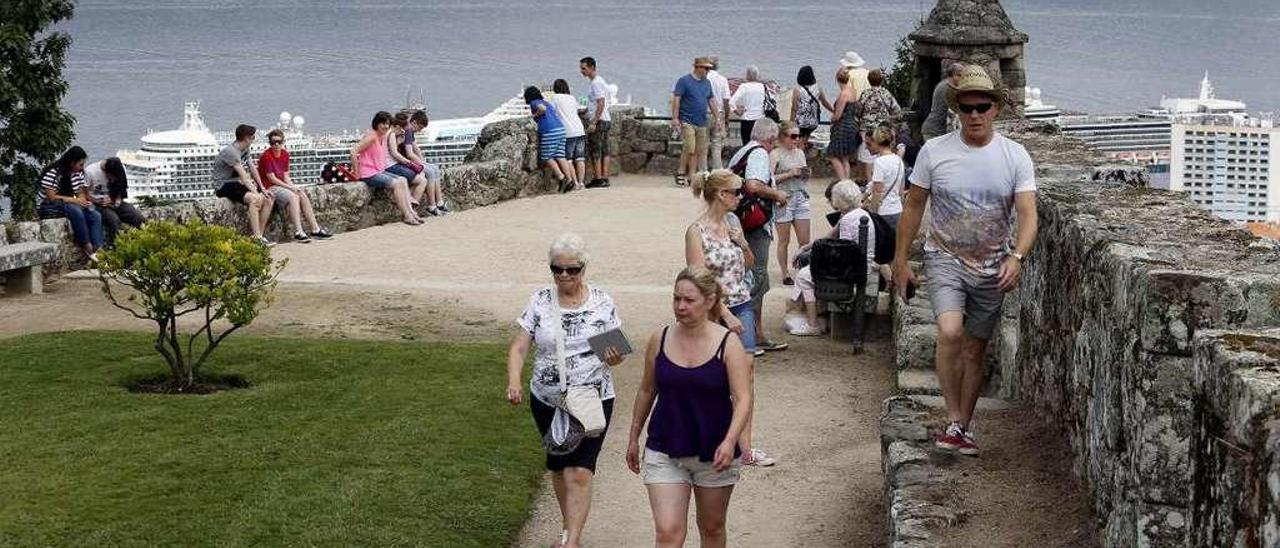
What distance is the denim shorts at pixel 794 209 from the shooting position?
51.0 ft

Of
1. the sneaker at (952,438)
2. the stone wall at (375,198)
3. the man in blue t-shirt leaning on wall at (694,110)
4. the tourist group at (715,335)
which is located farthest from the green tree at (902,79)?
the sneaker at (952,438)

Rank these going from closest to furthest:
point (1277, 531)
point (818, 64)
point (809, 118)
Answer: point (1277, 531) → point (809, 118) → point (818, 64)

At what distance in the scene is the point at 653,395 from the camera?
7535mm

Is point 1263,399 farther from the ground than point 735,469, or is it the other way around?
point 1263,399

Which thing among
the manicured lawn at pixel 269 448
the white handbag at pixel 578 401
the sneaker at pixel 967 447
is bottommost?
the manicured lawn at pixel 269 448

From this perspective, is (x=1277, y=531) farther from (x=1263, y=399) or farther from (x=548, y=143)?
(x=548, y=143)

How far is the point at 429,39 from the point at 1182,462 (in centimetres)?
13429

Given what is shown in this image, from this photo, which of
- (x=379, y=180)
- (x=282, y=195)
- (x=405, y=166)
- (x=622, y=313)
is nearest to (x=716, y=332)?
(x=622, y=313)

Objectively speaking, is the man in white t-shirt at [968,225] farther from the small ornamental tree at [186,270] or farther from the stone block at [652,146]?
the stone block at [652,146]

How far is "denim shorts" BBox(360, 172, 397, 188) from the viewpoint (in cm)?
1953

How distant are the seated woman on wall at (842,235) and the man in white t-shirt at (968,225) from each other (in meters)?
4.88

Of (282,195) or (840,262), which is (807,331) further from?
(282,195)

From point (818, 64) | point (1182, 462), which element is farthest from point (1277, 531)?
point (818, 64)

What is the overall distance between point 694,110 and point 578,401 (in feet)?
49.9
